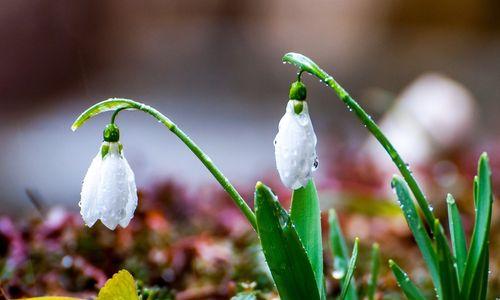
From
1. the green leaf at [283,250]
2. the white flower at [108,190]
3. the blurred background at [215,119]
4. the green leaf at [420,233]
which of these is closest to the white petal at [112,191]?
the white flower at [108,190]

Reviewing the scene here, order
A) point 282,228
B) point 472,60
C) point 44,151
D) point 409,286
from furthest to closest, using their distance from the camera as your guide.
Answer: point 472,60, point 44,151, point 409,286, point 282,228

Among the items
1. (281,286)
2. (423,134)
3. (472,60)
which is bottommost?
(281,286)

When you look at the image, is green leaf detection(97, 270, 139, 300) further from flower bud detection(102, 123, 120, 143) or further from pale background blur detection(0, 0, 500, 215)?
pale background blur detection(0, 0, 500, 215)

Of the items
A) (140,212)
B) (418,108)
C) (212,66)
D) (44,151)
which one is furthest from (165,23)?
(140,212)

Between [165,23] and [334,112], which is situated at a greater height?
[165,23]

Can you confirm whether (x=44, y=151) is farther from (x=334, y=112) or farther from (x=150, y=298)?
(x=150, y=298)

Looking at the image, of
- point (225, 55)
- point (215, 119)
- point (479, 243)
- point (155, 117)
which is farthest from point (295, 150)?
point (225, 55)

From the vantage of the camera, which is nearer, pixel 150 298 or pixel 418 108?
Answer: pixel 150 298
